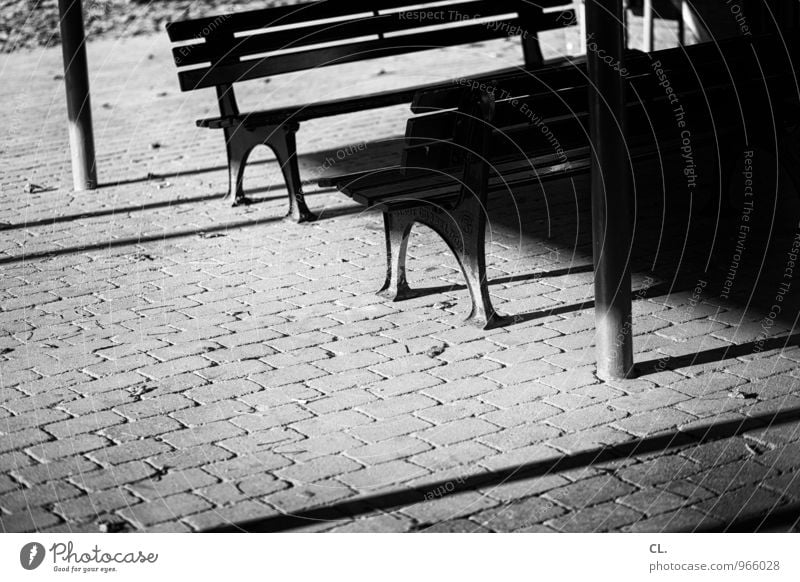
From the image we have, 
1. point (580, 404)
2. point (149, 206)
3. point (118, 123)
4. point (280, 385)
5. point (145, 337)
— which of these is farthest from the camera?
point (118, 123)

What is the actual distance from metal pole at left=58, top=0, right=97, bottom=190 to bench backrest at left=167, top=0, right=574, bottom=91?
794 millimetres

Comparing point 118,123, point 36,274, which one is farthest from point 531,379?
point 118,123

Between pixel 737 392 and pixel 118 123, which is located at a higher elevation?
pixel 118 123

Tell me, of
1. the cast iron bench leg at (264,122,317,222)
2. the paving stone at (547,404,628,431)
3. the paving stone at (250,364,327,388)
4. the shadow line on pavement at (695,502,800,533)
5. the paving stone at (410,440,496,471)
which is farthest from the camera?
the cast iron bench leg at (264,122,317,222)

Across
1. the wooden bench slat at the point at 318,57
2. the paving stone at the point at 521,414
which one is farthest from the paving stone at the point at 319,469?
the wooden bench slat at the point at 318,57

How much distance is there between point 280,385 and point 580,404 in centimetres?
121

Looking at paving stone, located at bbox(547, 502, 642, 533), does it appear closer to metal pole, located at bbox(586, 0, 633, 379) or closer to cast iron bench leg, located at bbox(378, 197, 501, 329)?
metal pole, located at bbox(586, 0, 633, 379)

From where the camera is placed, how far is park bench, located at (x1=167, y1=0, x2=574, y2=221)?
7.01 metres

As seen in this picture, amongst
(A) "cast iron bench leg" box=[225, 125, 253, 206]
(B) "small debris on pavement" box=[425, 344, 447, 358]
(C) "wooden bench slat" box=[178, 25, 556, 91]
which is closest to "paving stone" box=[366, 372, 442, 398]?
(B) "small debris on pavement" box=[425, 344, 447, 358]

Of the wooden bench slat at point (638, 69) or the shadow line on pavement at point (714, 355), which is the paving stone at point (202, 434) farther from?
the wooden bench slat at point (638, 69)

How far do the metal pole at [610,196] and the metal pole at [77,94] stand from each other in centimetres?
453

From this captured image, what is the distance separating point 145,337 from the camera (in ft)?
17.2

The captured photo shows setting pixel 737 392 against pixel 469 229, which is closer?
pixel 737 392

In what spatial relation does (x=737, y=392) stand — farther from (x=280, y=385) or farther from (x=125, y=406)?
(x=125, y=406)
